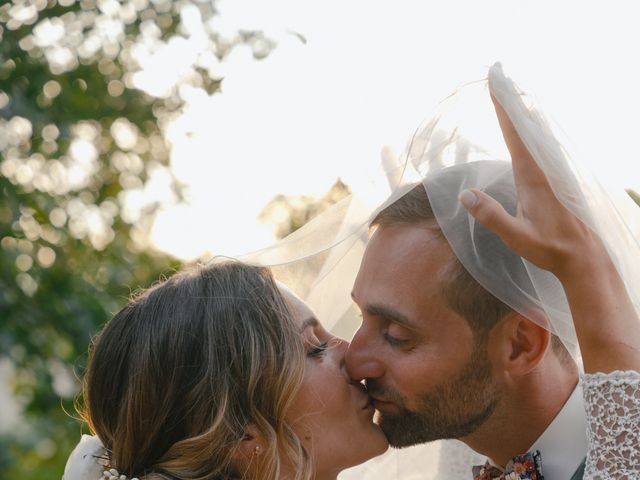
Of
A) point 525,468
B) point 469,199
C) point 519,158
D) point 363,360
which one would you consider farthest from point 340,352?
point 519,158

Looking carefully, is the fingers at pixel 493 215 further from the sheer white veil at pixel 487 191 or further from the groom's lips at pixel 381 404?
the groom's lips at pixel 381 404

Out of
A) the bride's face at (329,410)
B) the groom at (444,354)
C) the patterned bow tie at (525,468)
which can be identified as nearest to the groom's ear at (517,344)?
the groom at (444,354)

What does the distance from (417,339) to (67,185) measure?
82.9 inches

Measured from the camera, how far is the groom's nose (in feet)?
15.4

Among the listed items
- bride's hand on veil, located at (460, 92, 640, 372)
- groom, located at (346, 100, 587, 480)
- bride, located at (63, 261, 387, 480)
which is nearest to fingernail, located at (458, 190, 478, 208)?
bride's hand on veil, located at (460, 92, 640, 372)

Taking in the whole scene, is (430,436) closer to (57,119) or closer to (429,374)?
(429,374)

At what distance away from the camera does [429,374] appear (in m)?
4.69

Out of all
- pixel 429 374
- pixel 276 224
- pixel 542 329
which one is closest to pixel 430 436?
pixel 429 374

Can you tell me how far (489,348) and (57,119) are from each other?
2386 millimetres

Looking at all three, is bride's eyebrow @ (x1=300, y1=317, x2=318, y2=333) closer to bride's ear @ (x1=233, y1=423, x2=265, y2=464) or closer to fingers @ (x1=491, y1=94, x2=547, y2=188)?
bride's ear @ (x1=233, y1=423, x2=265, y2=464)

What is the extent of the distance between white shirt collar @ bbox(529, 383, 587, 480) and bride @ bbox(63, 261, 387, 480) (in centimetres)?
62

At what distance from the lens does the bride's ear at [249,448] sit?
4.41 meters

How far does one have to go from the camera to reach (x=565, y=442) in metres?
4.61

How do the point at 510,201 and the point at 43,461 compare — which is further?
the point at 43,461
